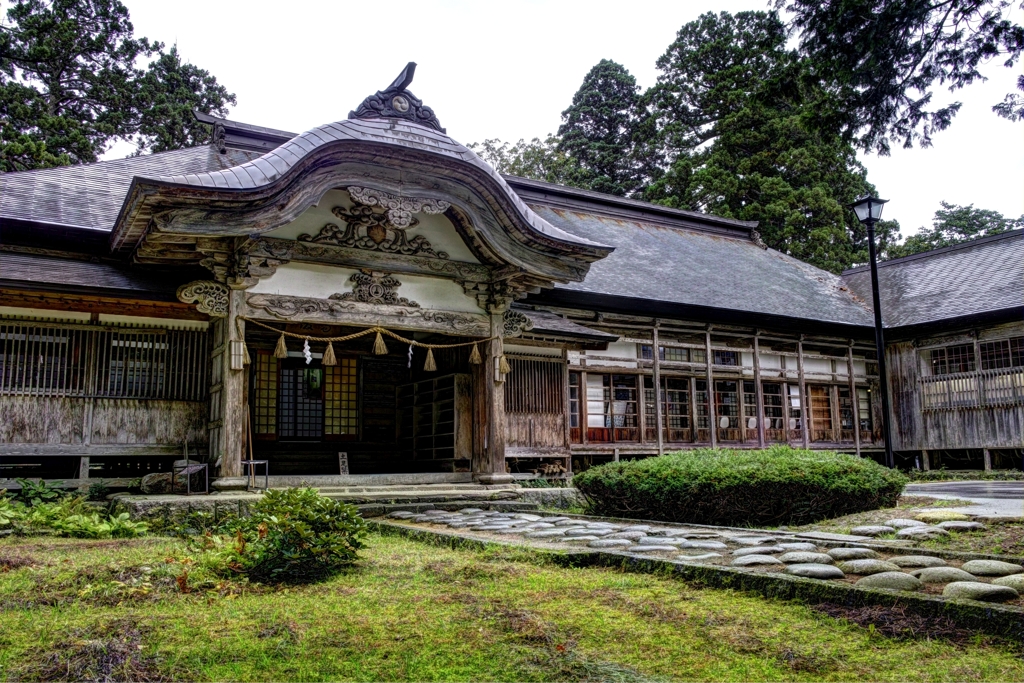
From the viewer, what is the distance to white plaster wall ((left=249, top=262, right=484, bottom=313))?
12.4 metres

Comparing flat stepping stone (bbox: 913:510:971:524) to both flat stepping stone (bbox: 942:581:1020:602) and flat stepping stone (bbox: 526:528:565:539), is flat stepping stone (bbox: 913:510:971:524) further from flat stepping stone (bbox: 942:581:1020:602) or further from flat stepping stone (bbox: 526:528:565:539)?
flat stepping stone (bbox: 942:581:1020:602)

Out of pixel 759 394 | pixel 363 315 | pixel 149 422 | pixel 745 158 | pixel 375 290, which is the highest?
pixel 745 158

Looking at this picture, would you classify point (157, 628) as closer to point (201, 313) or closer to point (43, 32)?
point (201, 313)

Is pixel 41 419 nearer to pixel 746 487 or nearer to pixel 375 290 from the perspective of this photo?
pixel 375 290

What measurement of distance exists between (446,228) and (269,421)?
19.8 feet

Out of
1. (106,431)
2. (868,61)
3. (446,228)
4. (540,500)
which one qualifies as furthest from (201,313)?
(868,61)

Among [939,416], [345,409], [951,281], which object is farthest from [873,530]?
[951,281]

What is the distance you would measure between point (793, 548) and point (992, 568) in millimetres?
1717

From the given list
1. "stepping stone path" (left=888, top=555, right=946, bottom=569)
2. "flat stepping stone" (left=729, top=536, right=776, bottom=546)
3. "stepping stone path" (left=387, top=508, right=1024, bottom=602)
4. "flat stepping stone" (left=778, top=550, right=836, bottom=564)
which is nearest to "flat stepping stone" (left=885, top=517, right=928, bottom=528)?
"stepping stone path" (left=387, top=508, right=1024, bottom=602)

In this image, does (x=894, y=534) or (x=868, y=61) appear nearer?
(x=868, y=61)

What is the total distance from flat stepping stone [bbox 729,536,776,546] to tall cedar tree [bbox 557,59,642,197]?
34.9 metres

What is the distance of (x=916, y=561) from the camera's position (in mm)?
6309

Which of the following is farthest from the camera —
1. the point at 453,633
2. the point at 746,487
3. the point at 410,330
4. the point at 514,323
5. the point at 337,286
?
the point at 514,323

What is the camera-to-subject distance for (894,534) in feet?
28.9
